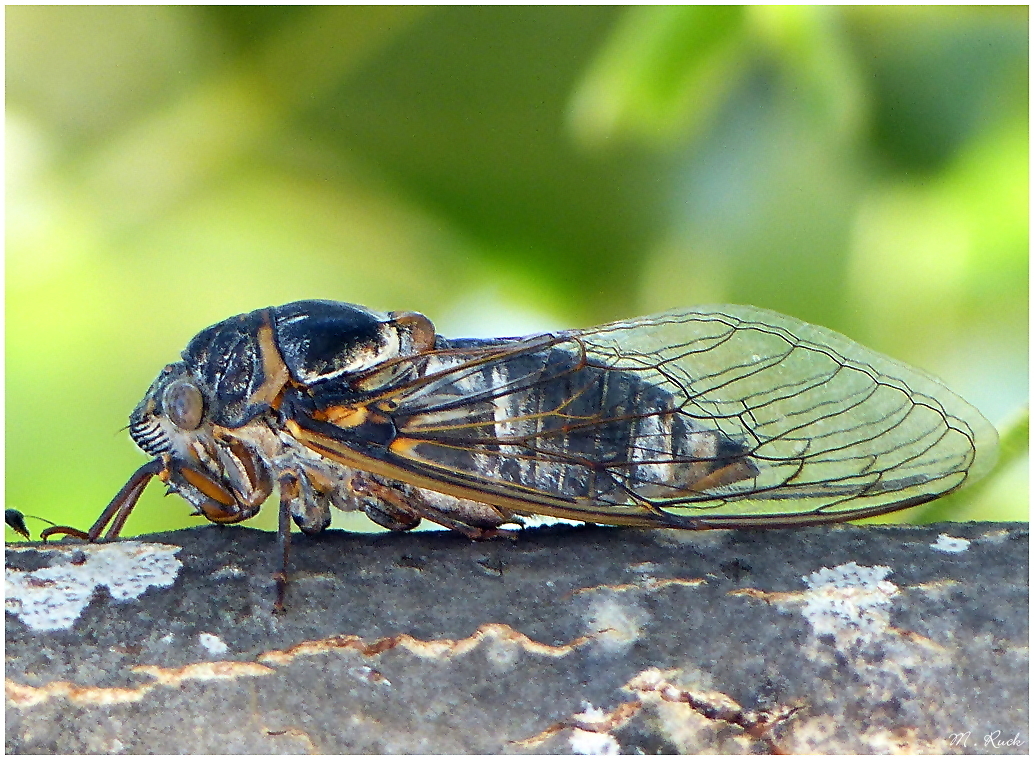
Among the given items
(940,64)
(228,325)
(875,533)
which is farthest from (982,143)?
(228,325)

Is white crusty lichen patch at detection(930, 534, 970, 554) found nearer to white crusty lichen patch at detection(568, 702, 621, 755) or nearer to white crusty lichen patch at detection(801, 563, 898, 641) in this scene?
white crusty lichen patch at detection(801, 563, 898, 641)

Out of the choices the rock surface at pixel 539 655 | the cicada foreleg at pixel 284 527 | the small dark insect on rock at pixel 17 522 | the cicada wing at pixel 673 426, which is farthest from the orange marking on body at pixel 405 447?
the small dark insect on rock at pixel 17 522

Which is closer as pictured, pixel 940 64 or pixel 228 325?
pixel 228 325

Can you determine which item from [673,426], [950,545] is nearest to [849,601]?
[950,545]

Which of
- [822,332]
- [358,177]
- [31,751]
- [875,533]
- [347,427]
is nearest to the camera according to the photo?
[31,751]

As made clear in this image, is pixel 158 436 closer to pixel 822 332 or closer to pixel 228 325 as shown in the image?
pixel 228 325

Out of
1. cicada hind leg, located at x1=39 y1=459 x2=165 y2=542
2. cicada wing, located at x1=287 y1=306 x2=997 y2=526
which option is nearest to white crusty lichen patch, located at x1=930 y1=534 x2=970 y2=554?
cicada wing, located at x1=287 y1=306 x2=997 y2=526

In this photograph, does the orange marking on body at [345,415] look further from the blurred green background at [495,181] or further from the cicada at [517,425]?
the blurred green background at [495,181]

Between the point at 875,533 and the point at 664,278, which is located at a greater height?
the point at 664,278
